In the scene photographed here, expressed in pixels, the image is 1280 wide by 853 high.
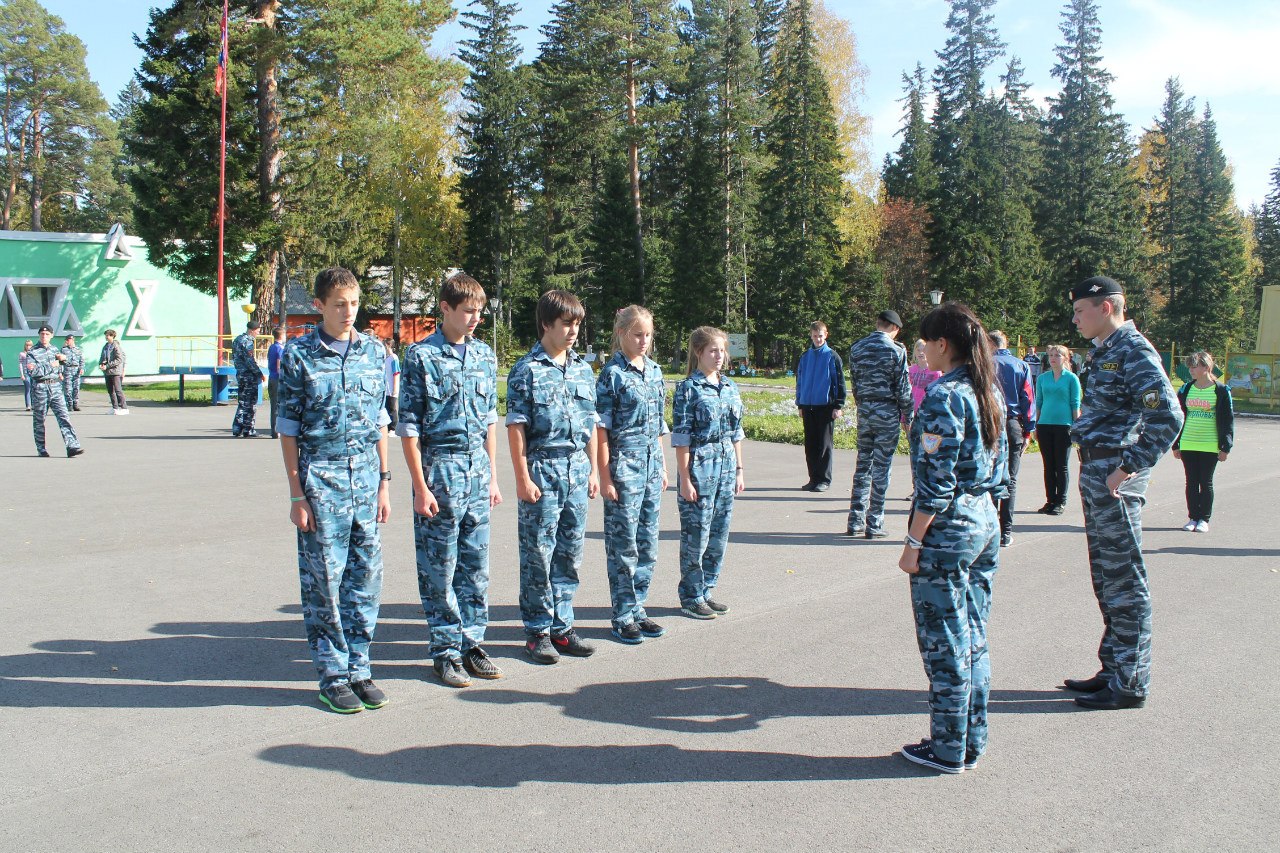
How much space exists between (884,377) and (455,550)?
17.6 ft

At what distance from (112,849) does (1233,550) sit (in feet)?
29.5

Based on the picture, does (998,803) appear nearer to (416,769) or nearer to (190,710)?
(416,769)

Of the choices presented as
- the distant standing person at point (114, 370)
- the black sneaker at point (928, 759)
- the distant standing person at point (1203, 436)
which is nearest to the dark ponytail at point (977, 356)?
the black sneaker at point (928, 759)

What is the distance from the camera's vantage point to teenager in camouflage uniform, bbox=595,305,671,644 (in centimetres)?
579

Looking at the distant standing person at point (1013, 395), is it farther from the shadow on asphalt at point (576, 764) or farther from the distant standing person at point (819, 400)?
the shadow on asphalt at point (576, 764)

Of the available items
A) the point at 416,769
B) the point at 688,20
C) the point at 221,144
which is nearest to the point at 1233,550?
the point at 416,769

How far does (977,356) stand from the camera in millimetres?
4055

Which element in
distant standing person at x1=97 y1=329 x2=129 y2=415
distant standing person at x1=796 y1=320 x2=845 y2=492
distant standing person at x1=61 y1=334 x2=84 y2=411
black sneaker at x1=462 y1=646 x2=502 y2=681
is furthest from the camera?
distant standing person at x1=97 y1=329 x2=129 y2=415

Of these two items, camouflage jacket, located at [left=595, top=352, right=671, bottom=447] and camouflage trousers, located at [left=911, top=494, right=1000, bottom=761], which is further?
camouflage jacket, located at [left=595, top=352, right=671, bottom=447]

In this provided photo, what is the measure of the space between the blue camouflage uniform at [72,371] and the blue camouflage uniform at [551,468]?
18687 mm

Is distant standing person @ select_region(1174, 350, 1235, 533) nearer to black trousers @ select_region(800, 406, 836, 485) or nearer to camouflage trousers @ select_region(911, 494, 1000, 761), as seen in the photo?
black trousers @ select_region(800, 406, 836, 485)

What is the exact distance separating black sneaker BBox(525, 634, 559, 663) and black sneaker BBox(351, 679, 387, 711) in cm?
93

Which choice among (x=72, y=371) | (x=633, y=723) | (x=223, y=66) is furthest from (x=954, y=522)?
(x=223, y=66)

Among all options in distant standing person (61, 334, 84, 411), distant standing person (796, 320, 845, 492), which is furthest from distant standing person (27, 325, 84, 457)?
distant standing person (796, 320, 845, 492)
